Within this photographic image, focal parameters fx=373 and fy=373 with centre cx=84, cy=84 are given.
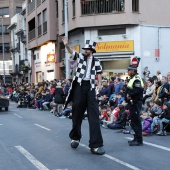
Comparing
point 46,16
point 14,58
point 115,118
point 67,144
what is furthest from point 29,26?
point 67,144

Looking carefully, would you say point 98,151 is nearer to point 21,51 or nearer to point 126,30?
point 126,30

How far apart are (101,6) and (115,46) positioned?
3.24m

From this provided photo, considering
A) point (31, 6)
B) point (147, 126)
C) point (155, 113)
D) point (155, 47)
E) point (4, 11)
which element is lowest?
point (147, 126)

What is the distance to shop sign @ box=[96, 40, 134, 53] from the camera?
87.1 ft

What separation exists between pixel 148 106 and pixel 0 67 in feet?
192

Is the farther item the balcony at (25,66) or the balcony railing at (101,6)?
the balcony at (25,66)

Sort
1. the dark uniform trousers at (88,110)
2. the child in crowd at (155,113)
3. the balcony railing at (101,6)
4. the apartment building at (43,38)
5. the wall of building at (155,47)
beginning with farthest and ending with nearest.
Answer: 1. the apartment building at (43,38)
2. the balcony railing at (101,6)
3. the wall of building at (155,47)
4. the child in crowd at (155,113)
5. the dark uniform trousers at (88,110)

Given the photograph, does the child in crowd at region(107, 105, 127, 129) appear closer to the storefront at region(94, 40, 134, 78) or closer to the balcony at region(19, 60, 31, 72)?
the storefront at region(94, 40, 134, 78)

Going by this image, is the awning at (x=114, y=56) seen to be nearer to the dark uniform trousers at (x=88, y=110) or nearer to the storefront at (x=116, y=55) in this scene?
the storefront at (x=116, y=55)

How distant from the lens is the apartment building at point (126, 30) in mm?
26641

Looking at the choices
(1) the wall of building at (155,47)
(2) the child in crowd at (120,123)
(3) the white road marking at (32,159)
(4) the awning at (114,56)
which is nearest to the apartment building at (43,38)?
(4) the awning at (114,56)

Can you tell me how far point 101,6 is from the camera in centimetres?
2766

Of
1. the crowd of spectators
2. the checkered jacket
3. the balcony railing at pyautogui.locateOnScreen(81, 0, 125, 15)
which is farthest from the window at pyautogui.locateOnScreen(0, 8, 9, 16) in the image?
the checkered jacket

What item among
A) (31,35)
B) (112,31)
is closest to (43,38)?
(31,35)
